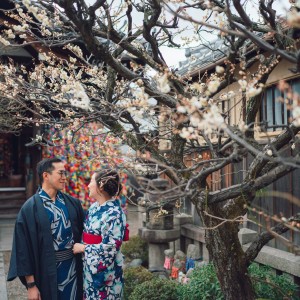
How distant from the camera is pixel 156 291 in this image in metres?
5.45

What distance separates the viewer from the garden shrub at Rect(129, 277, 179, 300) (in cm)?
542

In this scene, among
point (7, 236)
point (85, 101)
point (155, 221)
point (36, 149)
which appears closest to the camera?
point (85, 101)

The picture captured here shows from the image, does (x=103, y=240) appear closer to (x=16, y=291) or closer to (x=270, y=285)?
(x=270, y=285)

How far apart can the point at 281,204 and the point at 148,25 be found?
3142mm

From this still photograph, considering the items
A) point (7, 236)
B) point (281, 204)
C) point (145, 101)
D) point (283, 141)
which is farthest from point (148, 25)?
point (7, 236)

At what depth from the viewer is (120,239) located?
446 cm

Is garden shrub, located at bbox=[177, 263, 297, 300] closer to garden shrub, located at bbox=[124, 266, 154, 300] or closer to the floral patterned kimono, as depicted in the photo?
the floral patterned kimono

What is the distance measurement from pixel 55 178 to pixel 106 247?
85 centimetres

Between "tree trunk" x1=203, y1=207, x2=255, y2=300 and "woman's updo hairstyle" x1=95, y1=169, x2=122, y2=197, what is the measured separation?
0.92m

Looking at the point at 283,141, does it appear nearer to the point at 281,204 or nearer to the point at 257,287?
the point at 257,287

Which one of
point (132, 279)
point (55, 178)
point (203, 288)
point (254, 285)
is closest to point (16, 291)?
point (132, 279)

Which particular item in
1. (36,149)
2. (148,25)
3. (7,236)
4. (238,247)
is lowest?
(7,236)

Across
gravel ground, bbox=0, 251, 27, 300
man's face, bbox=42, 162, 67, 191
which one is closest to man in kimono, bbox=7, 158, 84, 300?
man's face, bbox=42, 162, 67, 191

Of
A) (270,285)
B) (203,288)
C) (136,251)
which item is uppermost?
(270,285)
